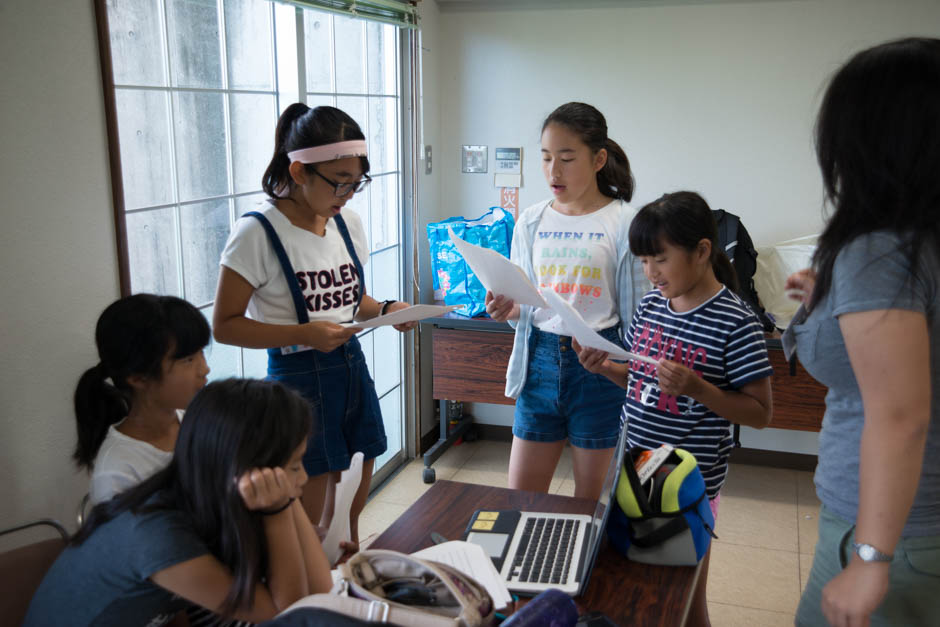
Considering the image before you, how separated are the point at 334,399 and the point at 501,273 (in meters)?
0.55

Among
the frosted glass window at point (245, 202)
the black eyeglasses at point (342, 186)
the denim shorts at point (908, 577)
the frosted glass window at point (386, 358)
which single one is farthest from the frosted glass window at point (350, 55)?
the denim shorts at point (908, 577)

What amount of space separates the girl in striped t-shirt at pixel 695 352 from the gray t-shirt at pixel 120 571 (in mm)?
1019

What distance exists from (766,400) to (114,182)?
1.61 meters

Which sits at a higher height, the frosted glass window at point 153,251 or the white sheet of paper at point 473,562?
the frosted glass window at point 153,251

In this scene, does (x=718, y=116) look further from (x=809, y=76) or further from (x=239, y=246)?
(x=239, y=246)

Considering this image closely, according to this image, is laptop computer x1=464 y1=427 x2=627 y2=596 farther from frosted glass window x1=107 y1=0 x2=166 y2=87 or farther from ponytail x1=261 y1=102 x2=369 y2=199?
frosted glass window x1=107 y1=0 x2=166 y2=87

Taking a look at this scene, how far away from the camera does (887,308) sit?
100 cm

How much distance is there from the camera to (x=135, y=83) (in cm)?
205

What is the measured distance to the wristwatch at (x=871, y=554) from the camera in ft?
3.32

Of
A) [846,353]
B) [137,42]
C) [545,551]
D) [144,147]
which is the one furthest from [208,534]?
[137,42]

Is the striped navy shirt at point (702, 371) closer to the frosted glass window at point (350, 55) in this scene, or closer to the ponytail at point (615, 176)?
the ponytail at point (615, 176)

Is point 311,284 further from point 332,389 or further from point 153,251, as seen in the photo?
point 153,251

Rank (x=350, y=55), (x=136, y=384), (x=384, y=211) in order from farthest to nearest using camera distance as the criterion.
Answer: (x=384, y=211), (x=350, y=55), (x=136, y=384)

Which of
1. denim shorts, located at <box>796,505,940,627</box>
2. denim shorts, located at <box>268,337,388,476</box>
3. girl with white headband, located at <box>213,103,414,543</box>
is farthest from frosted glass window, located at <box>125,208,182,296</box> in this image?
denim shorts, located at <box>796,505,940,627</box>
